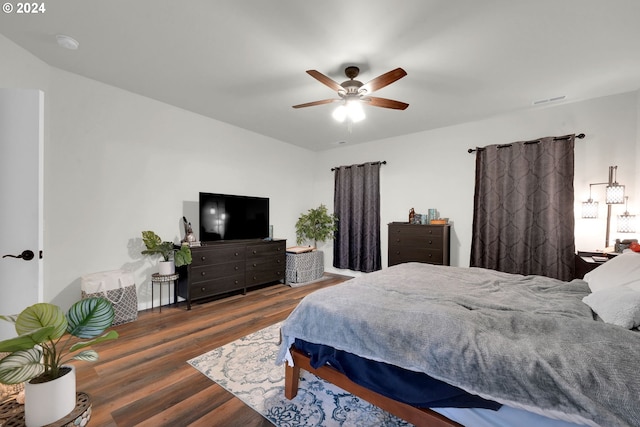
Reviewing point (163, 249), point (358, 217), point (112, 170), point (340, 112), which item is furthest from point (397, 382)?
point (358, 217)

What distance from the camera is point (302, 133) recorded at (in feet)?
15.4

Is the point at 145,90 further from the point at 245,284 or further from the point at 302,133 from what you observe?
the point at 245,284

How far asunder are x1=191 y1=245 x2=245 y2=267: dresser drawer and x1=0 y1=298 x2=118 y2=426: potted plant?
2332 millimetres

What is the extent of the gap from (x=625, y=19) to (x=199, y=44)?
323 cm

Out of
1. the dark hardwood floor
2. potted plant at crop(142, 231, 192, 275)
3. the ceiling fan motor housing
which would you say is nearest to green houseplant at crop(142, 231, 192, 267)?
potted plant at crop(142, 231, 192, 275)

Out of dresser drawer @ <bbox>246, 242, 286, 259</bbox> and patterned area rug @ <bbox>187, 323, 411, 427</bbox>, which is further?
dresser drawer @ <bbox>246, 242, 286, 259</bbox>

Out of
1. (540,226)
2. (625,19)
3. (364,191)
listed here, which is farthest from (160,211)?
(540,226)

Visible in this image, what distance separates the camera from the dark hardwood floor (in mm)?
1599

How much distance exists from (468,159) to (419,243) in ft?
4.97

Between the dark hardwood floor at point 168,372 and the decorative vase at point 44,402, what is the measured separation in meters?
0.69

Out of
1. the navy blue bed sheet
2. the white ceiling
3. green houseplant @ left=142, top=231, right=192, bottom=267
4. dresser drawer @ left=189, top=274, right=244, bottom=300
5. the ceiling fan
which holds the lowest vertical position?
dresser drawer @ left=189, top=274, right=244, bottom=300

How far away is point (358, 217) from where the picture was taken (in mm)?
5227

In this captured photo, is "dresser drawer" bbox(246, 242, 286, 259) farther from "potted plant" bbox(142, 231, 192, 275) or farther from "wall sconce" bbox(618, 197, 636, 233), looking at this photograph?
"wall sconce" bbox(618, 197, 636, 233)

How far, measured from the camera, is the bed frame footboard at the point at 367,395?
128 centimetres
